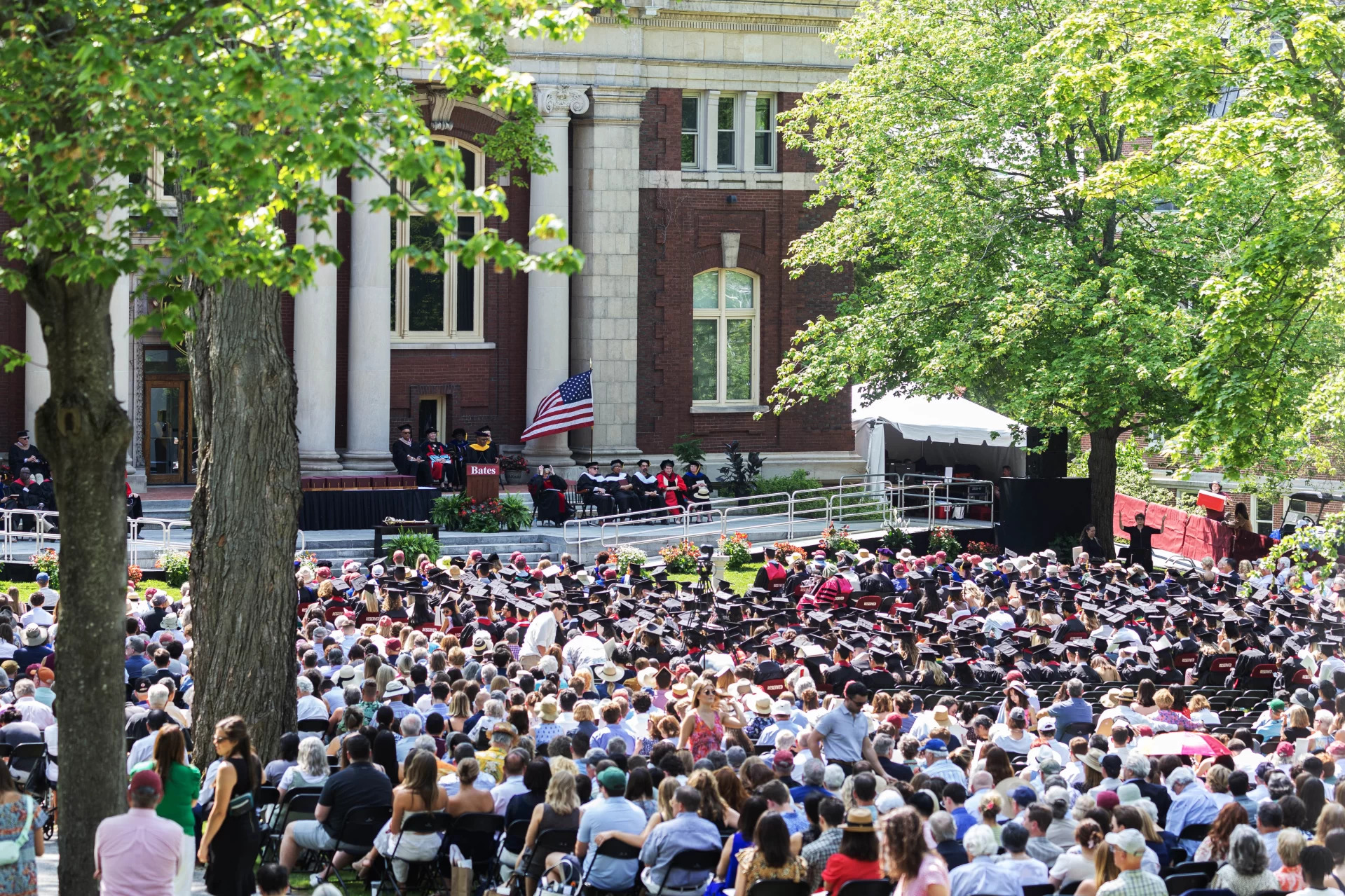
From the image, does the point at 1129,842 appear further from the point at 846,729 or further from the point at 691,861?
the point at 846,729

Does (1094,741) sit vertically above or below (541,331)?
below

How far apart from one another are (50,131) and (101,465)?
6.05 ft

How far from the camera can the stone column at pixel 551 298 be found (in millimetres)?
35312

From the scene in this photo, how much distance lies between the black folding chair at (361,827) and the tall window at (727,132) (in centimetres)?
2891

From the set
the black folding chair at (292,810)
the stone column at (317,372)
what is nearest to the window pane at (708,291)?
the stone column at (317,372)

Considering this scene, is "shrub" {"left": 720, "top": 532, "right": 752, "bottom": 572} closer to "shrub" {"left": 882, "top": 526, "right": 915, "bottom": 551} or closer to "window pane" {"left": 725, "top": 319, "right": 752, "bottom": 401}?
"shrub" {"left": 882, "top": 526, "right": 915, "bottom": 551}

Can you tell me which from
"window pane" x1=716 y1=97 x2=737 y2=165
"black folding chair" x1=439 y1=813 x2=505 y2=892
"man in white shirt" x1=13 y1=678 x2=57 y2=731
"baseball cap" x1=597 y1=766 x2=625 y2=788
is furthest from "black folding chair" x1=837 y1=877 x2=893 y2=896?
"window pane" x1=716 y1=97 x2=737 y2=165

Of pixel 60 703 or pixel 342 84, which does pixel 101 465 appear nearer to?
pixel 60 703

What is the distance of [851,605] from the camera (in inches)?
898

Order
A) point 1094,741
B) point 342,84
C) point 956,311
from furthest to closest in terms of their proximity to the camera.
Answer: point 956,311
point 1094,741
point 342,84

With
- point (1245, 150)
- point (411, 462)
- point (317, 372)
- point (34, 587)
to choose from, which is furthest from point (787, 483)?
point (1245, 150)

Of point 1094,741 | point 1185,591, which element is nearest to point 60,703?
point 1094,741

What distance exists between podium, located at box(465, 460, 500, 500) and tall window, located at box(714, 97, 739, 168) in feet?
35.6

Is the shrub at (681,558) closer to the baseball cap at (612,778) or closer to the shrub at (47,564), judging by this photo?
the shrub at (47,564)
